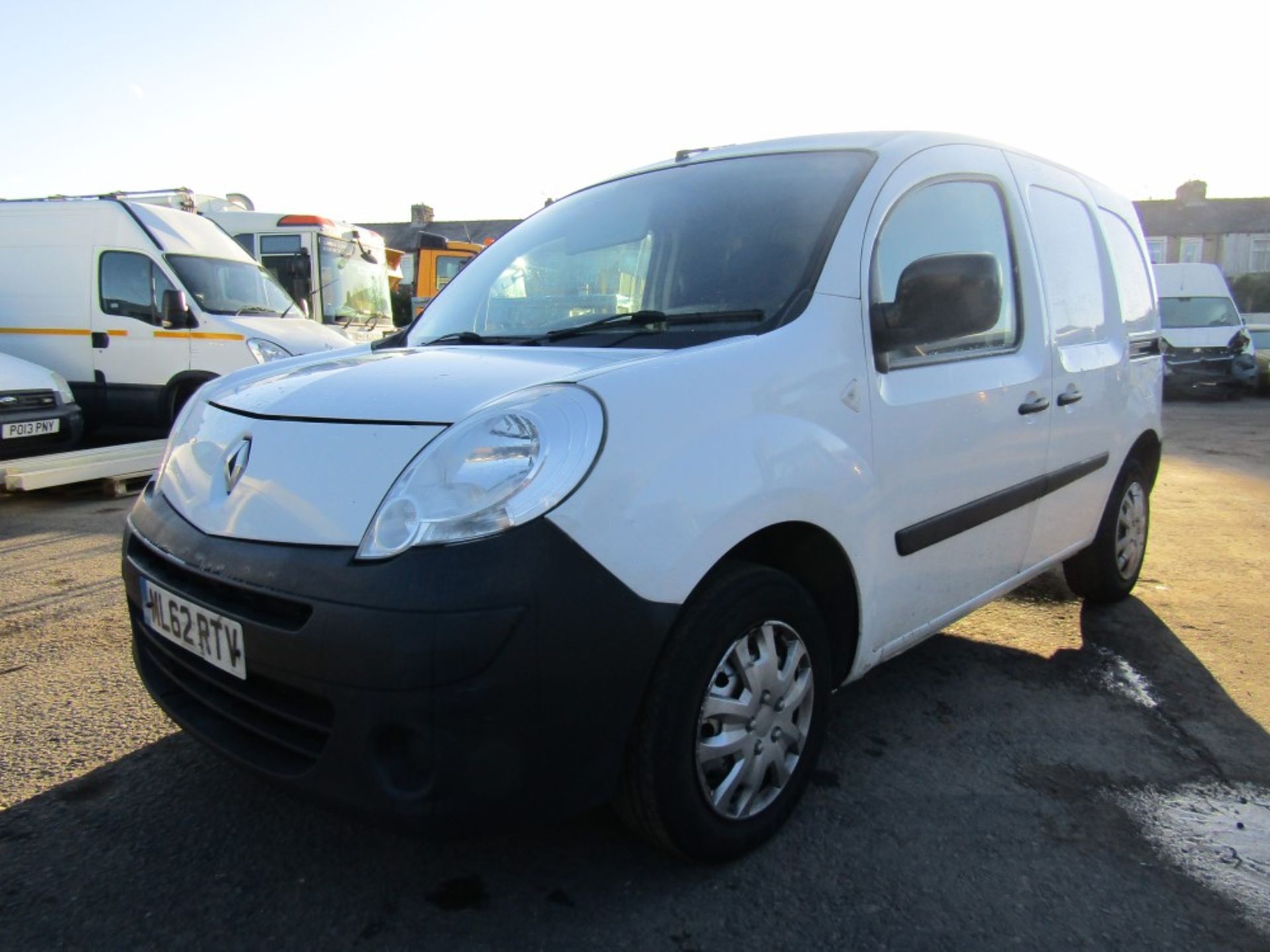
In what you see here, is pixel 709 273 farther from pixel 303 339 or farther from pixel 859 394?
pixel 303 339

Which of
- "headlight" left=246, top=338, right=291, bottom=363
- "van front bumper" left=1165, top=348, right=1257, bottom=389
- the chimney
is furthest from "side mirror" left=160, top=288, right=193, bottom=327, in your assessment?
the chimney

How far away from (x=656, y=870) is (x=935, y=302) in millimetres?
1653

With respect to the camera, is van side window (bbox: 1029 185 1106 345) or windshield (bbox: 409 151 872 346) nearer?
windshield (bbox: 409 151 872 346)

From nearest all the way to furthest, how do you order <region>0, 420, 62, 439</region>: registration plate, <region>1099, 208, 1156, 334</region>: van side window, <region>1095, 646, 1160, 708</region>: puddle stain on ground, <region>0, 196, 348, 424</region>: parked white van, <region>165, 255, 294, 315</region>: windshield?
<region>1095, 646, 1160, 708</region>: puddle stain on ground → <region>1099, 208, 1156, 334</region>: van side window → <region>0, 420, 62, 439</region>: registration plate → <region>0, 196, 348, 424</region>: parked white van → <region>165, 255, 294, 315</region>: windshield

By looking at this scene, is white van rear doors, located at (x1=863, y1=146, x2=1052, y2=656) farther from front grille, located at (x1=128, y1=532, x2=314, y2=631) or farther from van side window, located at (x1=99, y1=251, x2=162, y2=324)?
van side window, located at (x1=99, y1=251, x2=162, y2=324)

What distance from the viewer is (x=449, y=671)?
5.32 ft

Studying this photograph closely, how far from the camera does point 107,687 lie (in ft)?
10.3

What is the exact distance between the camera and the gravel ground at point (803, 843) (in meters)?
1.94

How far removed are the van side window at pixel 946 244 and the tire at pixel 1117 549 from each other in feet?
4.49

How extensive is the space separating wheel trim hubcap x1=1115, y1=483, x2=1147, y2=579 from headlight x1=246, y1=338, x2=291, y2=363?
7.02m

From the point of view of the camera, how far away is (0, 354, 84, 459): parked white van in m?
6.81

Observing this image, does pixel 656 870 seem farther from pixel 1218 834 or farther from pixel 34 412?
pixel 34 412

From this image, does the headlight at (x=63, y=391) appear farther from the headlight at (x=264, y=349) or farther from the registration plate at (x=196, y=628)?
the registration plate at (x=196, y=628)

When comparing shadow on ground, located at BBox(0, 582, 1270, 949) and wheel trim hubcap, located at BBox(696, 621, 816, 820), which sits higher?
wheel trim hubcap, located at BBox(696, 621, 816, 820)
